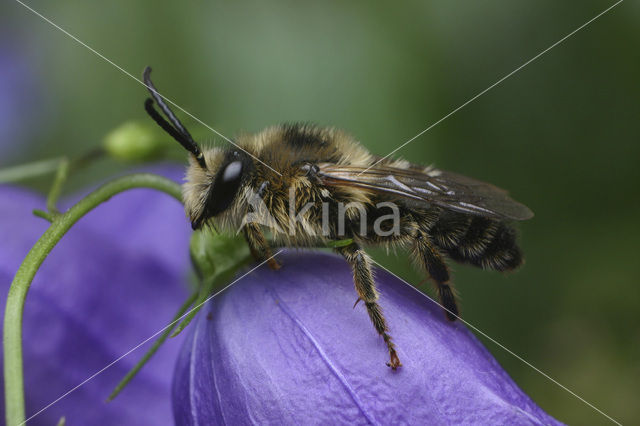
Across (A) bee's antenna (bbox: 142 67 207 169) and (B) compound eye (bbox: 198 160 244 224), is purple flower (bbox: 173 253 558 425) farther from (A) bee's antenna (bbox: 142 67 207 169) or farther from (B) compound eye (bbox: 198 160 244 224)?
(A) bee's antenna (bbox: 142 67 207 169)

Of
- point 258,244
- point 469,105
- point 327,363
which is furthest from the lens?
point 469,105

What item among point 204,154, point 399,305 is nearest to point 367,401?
point 399,305

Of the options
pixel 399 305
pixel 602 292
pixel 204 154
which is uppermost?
pixel 204 154

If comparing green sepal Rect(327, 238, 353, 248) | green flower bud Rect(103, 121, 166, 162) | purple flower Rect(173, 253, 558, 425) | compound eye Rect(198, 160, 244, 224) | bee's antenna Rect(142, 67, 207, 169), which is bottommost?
purple flower Rect(173, 253, 558, 425)

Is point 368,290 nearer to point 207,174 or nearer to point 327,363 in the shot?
point 327,363

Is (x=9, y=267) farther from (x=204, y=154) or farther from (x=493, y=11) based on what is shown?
(x=493, y=11)

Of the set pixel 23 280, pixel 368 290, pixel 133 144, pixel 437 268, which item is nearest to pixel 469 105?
pixel 133 144

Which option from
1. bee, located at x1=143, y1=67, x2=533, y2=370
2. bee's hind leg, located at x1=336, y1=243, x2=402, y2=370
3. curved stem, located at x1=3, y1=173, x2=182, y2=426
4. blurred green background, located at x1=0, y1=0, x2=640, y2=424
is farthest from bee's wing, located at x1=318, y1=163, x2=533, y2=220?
blurred green background, located at x1=0, y1=0, x2=640, y2=424
